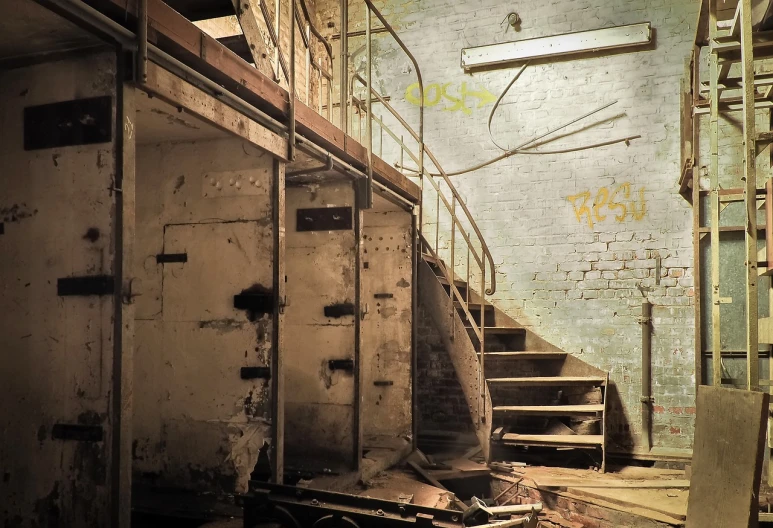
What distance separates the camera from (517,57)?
7441 millimetres

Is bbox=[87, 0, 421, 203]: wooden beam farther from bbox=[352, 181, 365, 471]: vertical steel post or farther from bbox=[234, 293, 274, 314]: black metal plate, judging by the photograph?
bbox=[234, 293, 274, 314]: black metal plate

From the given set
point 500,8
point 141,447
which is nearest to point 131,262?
point 141,447

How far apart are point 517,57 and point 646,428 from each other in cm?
441

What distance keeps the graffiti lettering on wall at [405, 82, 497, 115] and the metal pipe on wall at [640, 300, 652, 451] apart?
3.05 m

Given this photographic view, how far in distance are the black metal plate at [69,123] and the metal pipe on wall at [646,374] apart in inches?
228

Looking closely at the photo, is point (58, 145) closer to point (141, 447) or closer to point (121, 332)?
point (121, 332)

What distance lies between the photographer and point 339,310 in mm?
4809

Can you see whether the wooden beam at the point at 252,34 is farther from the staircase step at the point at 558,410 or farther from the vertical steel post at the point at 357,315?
the staircase step at the point at 558,410

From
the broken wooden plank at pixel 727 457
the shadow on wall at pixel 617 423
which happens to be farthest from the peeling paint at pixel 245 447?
the shadow on wall at pixel 617 423

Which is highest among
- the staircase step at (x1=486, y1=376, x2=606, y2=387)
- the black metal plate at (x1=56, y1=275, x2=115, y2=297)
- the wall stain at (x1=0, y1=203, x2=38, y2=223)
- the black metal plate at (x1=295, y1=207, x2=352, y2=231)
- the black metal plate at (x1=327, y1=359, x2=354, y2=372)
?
the black metal plate at (x1=295, y1=207, x2=352, y2=231)

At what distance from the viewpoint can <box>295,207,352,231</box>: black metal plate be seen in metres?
4.80

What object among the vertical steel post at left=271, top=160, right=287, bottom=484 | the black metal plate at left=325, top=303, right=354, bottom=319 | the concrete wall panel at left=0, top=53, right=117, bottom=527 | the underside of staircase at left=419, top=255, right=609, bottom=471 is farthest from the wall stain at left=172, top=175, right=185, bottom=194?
the underside of staircase at left=419, top=255, right=609, bottom=471

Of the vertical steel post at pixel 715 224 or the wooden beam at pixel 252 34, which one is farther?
the vertical steel post at pixel 715 224

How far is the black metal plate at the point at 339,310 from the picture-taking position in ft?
15.7
